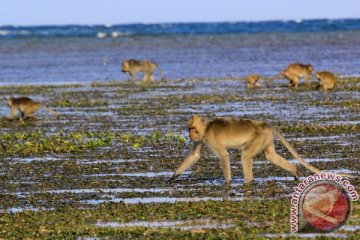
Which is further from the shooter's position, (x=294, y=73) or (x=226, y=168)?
(x=294, y=73)

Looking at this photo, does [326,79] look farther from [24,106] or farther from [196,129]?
[196,129]

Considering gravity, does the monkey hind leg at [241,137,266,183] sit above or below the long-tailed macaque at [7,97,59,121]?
above

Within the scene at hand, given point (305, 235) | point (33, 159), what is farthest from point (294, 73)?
point (305, 235)

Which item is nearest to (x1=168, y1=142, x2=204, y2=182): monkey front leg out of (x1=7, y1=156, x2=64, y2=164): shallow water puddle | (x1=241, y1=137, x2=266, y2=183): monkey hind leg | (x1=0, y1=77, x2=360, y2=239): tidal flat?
(x1=0, y1=77, x2=360, y2=239): tidal flat

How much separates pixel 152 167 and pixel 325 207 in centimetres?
601

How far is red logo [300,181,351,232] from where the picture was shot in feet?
37.3

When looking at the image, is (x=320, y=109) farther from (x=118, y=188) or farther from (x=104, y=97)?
(x=118, y=188)

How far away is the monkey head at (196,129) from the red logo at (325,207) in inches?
107

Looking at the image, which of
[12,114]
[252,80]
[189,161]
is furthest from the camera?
[252,80]

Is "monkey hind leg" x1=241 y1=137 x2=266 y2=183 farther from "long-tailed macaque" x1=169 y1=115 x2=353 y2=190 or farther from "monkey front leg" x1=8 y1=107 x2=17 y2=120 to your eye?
"monkey front leg" x1=8 y1=107 x2=17 y2=120

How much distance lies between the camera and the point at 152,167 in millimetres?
17312

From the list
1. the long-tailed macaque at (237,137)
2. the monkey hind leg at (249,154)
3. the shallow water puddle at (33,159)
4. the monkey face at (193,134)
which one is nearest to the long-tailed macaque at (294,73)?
the shallow water puddle at (33,159)

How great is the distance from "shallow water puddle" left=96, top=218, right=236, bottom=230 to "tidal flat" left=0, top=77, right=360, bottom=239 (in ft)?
0.04

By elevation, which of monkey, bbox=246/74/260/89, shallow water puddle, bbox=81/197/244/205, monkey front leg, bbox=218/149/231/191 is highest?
monkey front leg, bbox=218/149/231/191
